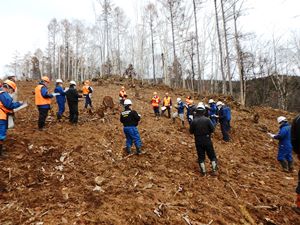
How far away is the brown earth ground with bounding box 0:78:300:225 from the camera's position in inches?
196

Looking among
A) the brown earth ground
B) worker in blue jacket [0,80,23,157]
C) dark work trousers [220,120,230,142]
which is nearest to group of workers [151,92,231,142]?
dark work trousers [220,120,230,142]

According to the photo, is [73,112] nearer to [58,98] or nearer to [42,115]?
[58,98]

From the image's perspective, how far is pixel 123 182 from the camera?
643 cm

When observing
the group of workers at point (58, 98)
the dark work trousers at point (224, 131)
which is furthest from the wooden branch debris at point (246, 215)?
the dark work trousers at point (224, 131)

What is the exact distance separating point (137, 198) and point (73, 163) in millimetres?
2600

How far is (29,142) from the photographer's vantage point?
27.1 feet

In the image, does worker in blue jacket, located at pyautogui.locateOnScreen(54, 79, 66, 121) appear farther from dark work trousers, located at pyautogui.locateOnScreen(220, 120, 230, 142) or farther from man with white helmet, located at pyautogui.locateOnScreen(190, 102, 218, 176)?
dark work trousers, located at pyautogui.locateOnScreen(220, 120, 230, 142)

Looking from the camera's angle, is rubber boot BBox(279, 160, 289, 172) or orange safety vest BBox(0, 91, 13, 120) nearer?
orange safety vest BBox(0, 91, 13, 120)

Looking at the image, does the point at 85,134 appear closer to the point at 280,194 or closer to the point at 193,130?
the point at 193,130

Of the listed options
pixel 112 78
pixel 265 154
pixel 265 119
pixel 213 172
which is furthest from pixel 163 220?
pixel 112 78

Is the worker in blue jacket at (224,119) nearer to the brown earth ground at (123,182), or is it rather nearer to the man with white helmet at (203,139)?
the brown earth ground at (123,182)

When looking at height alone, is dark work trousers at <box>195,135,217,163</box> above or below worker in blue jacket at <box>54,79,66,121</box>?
below

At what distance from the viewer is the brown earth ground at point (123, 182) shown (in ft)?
16.3

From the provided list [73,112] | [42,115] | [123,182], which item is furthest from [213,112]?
[123,182]
